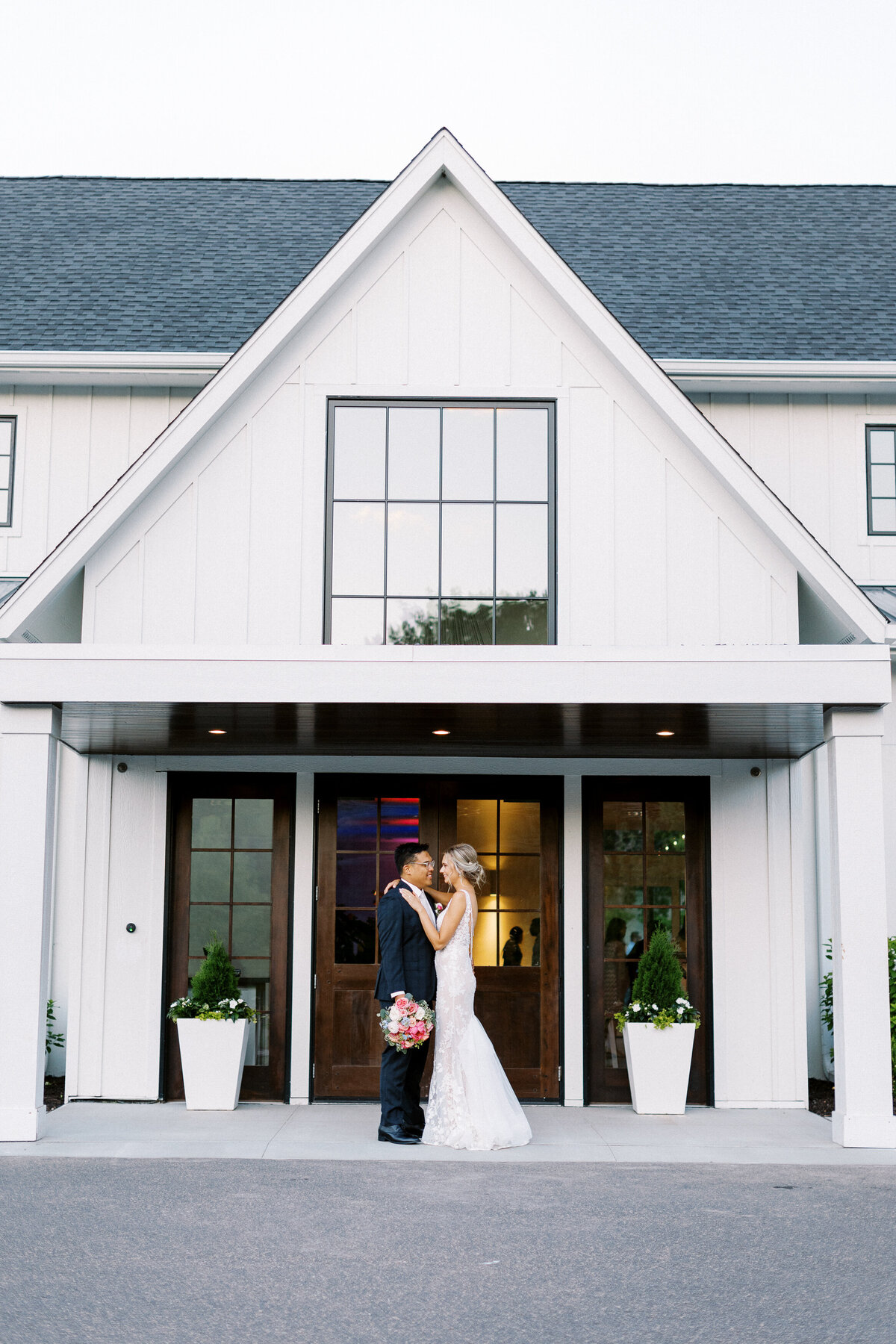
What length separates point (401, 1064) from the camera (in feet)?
27.5

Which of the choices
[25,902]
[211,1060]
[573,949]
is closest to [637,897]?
[573,949]

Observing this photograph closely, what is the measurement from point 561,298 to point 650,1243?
233 inches

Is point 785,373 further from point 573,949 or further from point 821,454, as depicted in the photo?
point 573,949

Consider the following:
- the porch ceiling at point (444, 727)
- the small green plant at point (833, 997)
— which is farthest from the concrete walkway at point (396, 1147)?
the porch ceiling at point (444, 727)

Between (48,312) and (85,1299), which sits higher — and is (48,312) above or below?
above

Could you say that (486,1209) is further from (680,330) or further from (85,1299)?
(680,330)

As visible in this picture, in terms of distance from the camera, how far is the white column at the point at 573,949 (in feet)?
32.2

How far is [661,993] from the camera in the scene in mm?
9375

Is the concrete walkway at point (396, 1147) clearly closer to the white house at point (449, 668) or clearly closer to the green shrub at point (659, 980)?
the white house at point (449, 668)

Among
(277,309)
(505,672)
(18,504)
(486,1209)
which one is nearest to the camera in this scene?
Result: (486,1209)

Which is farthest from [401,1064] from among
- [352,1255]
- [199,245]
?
[199,245]

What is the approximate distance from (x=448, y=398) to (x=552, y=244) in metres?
4.95

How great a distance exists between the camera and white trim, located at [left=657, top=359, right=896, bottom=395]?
37.2 ft

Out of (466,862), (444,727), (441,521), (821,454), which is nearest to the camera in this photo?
(466,862)
